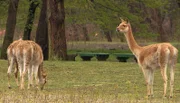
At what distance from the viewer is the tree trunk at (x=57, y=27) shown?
97.2 feet

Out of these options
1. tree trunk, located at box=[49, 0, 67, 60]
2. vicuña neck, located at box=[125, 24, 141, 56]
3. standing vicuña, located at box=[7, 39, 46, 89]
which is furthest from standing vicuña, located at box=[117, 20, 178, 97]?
tree trunk, located at box=[49, 0, 67, 60]

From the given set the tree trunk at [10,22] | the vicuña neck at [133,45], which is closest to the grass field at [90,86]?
the vicuña neck at [133,45]

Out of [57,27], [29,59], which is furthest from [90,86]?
[57,27]

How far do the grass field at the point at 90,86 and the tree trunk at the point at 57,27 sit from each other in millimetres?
3314

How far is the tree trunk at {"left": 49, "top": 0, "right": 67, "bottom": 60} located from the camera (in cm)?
2964

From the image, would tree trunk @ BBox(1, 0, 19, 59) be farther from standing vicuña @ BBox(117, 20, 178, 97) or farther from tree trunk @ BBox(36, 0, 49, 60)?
standing vicuña @ BBox(117, 20, 178, 97)

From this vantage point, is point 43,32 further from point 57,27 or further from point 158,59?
point 158,59

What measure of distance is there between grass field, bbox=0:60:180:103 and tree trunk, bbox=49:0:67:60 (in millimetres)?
3314

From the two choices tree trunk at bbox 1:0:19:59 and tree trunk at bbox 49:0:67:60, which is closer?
tree trunk at bbox 49:0:67:60

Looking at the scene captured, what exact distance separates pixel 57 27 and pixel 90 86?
12062mm

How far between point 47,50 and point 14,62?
18.6 meters

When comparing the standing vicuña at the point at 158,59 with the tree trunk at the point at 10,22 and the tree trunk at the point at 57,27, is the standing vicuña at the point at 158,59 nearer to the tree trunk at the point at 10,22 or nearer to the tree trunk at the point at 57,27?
the tree trunk at the point at 57,27

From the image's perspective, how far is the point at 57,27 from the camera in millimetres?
29969

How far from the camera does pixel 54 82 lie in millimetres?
19719
